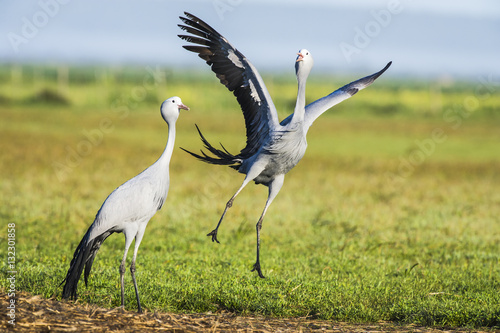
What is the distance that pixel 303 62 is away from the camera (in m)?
6.98

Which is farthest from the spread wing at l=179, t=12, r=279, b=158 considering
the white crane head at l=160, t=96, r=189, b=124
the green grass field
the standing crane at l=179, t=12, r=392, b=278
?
the green grass field

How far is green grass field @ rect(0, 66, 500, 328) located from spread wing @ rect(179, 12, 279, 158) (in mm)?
1718

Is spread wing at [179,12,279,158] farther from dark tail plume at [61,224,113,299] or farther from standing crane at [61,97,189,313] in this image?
dark tail plume at [61,224,113,299]

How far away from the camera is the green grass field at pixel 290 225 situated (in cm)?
663

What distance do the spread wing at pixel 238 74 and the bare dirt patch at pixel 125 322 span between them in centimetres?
211

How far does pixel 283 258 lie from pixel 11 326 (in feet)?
14.3

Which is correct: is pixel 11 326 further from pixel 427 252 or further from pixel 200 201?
pixel 200 201

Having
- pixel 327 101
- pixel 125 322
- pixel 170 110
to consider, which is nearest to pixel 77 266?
pixel 125 322

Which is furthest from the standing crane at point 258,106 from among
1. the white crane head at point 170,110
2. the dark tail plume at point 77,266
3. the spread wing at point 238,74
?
the dark tail plume at point 77,266

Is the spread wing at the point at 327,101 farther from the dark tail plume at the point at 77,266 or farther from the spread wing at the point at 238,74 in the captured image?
the dark tail plume at the point at 77,266

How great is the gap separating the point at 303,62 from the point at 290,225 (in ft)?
14.9

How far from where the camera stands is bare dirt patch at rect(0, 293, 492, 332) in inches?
201

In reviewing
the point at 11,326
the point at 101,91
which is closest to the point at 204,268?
the point at 11,326

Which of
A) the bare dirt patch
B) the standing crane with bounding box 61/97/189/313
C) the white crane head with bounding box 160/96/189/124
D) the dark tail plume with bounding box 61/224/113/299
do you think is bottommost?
the bare dirt patch
